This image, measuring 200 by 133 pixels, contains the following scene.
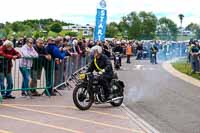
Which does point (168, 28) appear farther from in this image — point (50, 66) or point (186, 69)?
point (50, 66)

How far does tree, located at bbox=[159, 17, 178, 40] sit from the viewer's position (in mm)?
67400

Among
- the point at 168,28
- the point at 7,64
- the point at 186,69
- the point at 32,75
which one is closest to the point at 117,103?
the point at 32,75

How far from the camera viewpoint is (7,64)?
1407cm

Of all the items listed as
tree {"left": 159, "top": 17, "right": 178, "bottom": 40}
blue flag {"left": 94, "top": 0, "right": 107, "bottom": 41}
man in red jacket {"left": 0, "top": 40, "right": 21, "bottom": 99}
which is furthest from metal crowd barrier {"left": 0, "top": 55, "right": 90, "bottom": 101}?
tree {"left": 159, "top": 17, "right": 178, "bottom": 40}

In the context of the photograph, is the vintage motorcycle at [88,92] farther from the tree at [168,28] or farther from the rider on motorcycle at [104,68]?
the tree at [168,28]

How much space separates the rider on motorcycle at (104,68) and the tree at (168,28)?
5383 centimetres

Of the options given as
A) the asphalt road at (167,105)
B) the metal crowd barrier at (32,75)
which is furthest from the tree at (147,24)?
the metal crowd barrier at (32,75)

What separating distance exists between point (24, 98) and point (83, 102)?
245 cm

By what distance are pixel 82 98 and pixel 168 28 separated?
6361 cm

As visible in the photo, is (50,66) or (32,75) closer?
(32,75)

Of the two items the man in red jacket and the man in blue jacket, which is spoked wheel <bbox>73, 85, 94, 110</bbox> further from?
the man in blue jacket

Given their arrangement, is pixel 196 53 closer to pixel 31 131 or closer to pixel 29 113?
pixel 29 113

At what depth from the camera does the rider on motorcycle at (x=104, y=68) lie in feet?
43.3

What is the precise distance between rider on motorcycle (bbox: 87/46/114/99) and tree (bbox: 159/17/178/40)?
5383 cm
